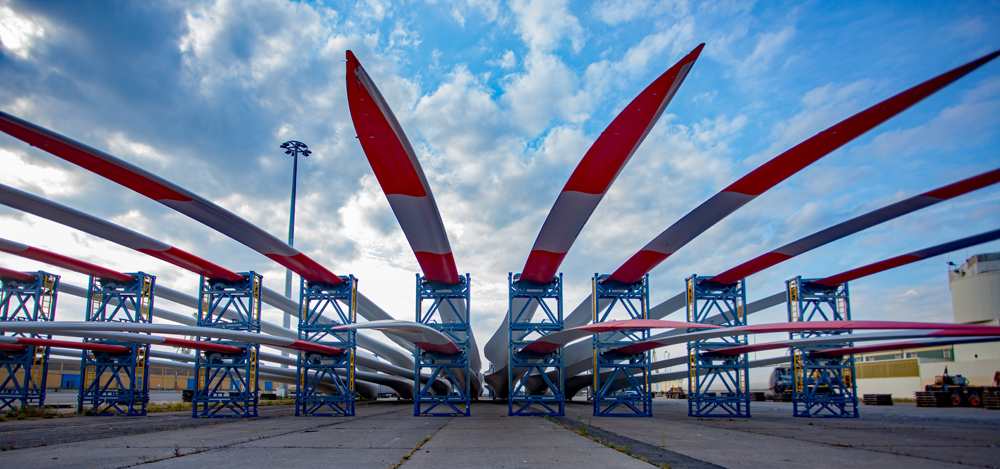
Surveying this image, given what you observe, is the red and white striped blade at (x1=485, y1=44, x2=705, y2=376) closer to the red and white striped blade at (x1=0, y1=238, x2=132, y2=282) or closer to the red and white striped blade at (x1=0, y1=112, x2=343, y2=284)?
the red and white striped blade at (x1=0, y1=112, x2=343, y2=284)

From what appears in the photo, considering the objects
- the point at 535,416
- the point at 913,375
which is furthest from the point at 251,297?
the point at 913,375

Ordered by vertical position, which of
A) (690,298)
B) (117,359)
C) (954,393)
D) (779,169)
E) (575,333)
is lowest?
(954,393)

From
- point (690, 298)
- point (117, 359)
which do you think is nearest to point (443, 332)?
point (690, 298)

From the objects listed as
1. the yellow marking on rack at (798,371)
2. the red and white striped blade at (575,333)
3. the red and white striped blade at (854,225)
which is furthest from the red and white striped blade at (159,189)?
the yellow marking on rack at (798,371)

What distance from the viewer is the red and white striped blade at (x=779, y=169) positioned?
256 inches

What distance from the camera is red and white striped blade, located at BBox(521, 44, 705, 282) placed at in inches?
365

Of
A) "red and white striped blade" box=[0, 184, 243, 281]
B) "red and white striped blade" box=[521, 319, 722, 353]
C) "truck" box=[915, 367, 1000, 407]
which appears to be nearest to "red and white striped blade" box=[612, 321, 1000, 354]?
"red and white striped blade" box=[521, 319, 722, 353]

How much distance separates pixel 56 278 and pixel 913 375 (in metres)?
49.1

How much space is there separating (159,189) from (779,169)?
13188 millimetres

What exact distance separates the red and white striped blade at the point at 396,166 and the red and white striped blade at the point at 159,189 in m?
4.14

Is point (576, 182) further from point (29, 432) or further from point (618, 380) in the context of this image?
point (618, 380)

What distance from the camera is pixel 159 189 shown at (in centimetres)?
1166

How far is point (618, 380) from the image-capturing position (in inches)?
1199

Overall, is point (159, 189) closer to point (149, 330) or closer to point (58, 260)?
point (149, 330)
